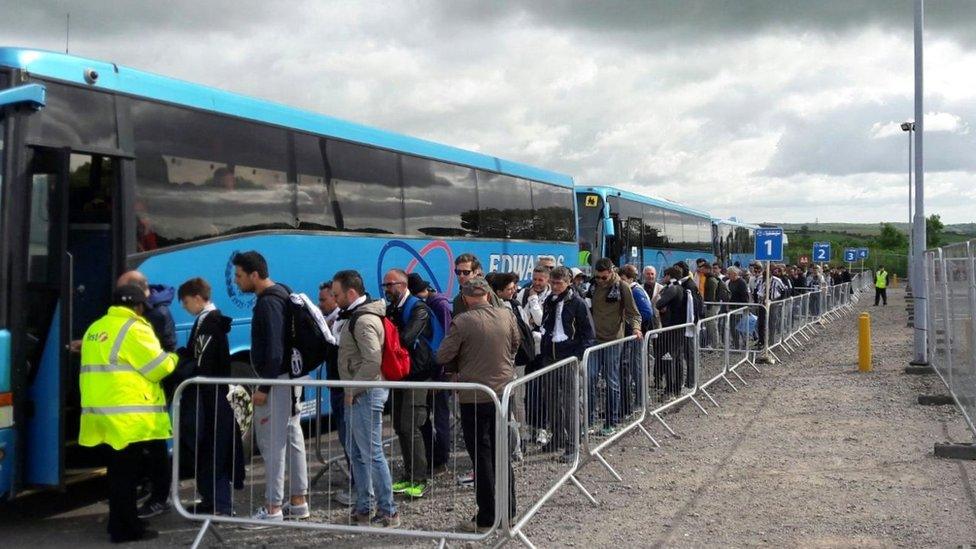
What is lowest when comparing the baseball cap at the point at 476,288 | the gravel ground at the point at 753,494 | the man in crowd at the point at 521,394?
the gravel ground at the point at 753,494

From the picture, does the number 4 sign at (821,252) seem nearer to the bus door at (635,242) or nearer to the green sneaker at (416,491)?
the bus door at (635,242)

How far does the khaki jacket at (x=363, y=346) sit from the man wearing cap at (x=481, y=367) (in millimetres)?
458

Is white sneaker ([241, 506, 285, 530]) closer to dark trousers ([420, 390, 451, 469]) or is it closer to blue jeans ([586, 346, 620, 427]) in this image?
dark trousers ([420, 390, 451, 469])

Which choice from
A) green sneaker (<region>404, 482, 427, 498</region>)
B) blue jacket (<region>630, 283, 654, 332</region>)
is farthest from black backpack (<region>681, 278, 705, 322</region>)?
green sneaker (<region>404, 482, 427, 498</region>)

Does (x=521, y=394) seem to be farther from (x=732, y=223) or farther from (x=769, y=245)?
(x=732, y=223)

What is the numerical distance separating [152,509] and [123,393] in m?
1.40

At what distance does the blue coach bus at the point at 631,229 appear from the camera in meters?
23.1

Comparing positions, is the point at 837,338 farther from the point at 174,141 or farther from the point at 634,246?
the point at 174,141

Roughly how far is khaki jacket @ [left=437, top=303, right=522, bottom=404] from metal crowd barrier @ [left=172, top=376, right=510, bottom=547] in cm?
17

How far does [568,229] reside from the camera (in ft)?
61.5

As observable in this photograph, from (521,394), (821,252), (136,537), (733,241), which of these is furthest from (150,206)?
(733,241)

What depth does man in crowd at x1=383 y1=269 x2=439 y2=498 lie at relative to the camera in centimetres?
745

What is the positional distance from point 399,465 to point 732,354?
7.78m

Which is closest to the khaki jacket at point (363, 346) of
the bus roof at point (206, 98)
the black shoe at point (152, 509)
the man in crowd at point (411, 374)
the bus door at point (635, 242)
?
the man in crowd at point (411, 374)
